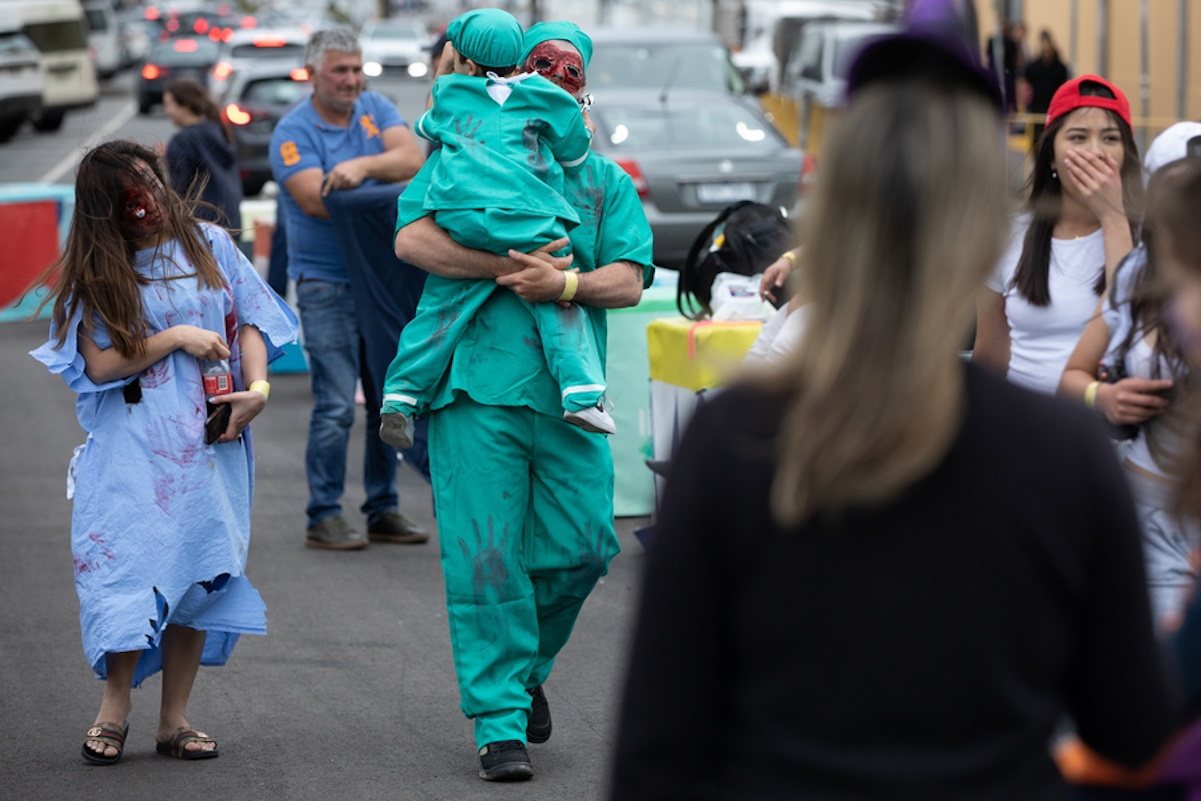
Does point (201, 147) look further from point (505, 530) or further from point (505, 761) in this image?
point (505, 761)

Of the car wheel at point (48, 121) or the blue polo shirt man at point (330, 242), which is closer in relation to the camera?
the blue polo shirt man at point (330, 242)

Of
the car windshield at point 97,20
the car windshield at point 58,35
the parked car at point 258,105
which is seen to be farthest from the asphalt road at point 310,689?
the car windshield at point 97,20

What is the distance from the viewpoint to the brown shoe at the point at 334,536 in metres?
7.20

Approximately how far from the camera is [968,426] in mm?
1688

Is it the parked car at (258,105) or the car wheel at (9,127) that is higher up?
the parked car at (258,105)

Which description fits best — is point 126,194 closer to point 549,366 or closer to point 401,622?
point 549,366

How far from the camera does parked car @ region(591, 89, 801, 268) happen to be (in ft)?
43.2

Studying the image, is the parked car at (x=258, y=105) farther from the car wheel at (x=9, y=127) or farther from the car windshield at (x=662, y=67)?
the car wheel at (x=9, y=127)

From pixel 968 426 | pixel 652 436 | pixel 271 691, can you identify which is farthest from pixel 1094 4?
pixel 968 426

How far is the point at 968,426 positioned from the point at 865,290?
0.18m

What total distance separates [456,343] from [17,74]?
2880 cm

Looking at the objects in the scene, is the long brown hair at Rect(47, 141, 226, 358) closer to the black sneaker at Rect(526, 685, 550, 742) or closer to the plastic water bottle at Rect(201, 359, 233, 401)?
the plastic water bottle at Rect(201, 359, 233, 401)

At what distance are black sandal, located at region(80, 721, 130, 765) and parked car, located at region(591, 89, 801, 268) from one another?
8312 mm

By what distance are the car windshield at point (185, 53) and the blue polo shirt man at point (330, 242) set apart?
111ft
